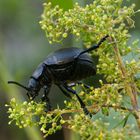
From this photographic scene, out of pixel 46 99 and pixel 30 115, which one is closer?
pixel 30 115

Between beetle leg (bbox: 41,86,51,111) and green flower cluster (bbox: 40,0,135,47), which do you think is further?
beetle leg (bbox: 41,86,51,111)

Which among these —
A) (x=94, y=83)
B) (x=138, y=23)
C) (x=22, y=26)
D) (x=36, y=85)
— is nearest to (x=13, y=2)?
(x=22, y=26)

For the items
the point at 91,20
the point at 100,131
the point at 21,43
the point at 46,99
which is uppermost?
the point at 91,20

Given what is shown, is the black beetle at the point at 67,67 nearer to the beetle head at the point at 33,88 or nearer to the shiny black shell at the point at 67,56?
the shiny black shell at the point at 67,56

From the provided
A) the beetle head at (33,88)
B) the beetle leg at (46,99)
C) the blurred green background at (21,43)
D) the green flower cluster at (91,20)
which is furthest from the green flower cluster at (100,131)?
the blurred green background at (21,43)

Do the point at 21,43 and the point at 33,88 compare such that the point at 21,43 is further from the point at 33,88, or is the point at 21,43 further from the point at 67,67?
the point at 67,67

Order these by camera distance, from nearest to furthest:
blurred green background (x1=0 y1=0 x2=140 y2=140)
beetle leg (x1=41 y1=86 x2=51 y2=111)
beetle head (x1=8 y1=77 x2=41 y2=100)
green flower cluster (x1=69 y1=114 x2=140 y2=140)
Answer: green flower cluster (x1=69 y1=114 x2=140 y2=140) → beetle leg (x1=41 y1=86 x2=51 y2=111) → beetle head (x1=8 y1=77 x2=41 y2=100) → blurred green background (x1=0 y1=0 x2=140 y2=140)

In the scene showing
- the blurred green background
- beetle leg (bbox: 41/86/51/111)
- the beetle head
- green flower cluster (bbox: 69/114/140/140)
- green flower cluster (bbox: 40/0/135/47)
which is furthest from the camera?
the blurred green background

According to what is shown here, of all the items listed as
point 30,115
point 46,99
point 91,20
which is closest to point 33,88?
point 46,99

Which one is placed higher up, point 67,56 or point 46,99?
point 67,56

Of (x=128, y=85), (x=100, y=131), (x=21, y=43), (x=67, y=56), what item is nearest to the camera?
(x=100, y=131)

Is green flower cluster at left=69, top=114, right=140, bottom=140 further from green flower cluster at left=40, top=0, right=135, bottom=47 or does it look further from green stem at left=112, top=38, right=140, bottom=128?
green flower cluster at left=40, top=0, right=135, bottom=47

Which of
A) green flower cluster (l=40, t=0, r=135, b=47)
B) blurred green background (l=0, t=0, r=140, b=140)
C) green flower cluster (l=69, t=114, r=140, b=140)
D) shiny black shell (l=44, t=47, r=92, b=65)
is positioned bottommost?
blurred green background (l=0, t=0, r=140, b=140)

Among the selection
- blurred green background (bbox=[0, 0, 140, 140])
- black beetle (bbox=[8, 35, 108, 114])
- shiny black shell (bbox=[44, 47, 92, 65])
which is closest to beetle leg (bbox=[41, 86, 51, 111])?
black beetle (bbox=[8, 35, 108, 114])
